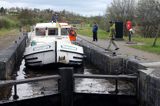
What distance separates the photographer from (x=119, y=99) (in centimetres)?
1315

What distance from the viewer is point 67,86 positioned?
12656 mm

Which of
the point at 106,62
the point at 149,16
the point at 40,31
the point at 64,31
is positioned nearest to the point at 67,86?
the point at 106,62

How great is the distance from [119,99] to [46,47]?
6.71m

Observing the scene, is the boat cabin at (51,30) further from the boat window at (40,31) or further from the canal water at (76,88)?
the canal water at (76,88)

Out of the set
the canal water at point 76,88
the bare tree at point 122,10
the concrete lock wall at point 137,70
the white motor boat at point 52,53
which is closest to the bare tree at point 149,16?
the bare tree at point 122,10

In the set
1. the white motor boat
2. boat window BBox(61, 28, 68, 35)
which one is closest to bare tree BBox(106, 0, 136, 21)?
boat window BBox(61, 28, 68, 35)

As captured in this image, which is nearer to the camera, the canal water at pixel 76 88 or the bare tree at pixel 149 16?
the canal water at pixel 76 88

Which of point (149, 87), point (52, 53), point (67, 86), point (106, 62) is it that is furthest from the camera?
point (52, 53)

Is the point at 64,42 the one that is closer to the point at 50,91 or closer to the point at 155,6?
the point at 50,91

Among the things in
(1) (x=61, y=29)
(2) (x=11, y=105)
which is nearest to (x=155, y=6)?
(1) (x=61, y=29)

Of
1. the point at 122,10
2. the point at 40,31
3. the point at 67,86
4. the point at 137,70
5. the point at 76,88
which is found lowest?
the point at 76,88

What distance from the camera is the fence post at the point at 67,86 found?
12.6 metres

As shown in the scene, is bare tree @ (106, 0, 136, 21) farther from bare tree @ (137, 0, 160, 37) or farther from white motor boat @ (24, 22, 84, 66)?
white motor boat @ (24, 22, 84, 66)

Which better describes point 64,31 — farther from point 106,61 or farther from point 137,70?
point 137,70
